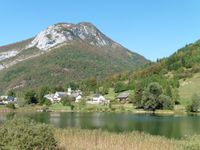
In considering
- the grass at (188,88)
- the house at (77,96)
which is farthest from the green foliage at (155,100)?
the house at (77,96)

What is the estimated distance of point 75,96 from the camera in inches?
6265

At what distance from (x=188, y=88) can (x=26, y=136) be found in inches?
4799

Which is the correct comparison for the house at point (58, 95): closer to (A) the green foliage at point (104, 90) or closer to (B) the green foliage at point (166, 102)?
(A) the green foliage at point (104, 90)

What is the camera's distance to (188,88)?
453ft

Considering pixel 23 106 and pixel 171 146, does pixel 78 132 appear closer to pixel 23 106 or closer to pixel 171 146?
pixel 171 146

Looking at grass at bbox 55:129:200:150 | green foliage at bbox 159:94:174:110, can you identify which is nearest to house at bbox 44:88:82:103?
green foliage at bbox 159:94:174:110

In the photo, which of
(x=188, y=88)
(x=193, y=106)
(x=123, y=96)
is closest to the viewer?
(x=193, y=106)

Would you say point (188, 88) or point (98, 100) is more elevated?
point (188, 88)

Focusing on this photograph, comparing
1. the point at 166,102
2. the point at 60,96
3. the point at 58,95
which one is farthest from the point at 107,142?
the point at 58,95

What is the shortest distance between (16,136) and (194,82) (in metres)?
130

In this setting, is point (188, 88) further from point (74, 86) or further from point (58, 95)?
point (74, 86)

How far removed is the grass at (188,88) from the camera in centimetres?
12640

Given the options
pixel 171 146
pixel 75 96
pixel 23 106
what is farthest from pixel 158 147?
pixel 75 96

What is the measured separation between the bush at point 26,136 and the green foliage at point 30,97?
11854 centimetres
